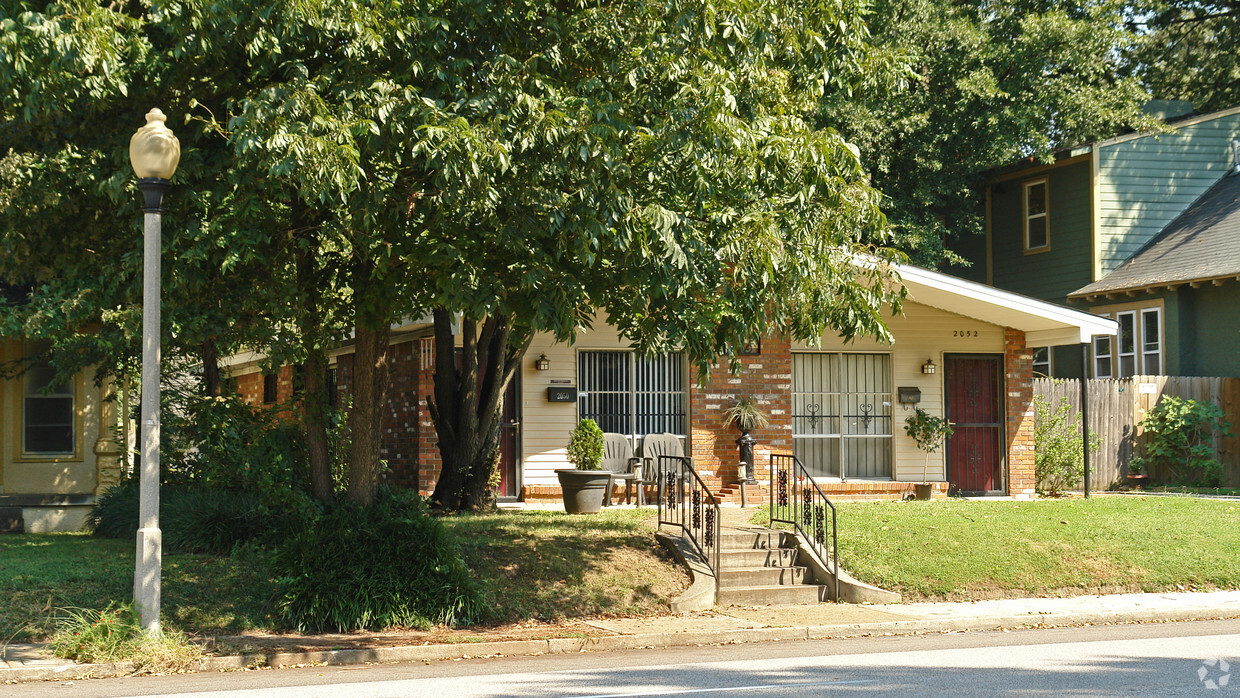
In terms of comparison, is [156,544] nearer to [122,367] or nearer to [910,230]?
[122,367]

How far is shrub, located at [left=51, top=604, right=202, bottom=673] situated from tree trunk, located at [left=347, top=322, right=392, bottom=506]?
10.4ft

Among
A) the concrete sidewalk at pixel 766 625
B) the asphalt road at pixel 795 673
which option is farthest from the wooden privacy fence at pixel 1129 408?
the asphalt road at pixel 795 673

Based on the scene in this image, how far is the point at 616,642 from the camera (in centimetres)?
1009

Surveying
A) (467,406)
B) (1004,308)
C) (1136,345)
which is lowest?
(467,406)

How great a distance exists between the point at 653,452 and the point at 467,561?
6.16 meters

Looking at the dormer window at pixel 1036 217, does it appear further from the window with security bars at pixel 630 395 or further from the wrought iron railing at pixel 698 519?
the wrought iron railing at pixel 698 519

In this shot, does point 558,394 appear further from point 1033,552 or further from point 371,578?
point 1033,552

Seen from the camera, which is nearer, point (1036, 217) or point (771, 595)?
point (771, 595)

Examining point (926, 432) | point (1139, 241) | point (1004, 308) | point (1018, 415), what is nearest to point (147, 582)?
point (926, 432)

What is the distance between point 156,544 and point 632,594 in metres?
4.84

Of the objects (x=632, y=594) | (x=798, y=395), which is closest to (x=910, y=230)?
(x=798, y=395)

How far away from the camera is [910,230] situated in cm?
2539

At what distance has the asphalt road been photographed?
7617 mm

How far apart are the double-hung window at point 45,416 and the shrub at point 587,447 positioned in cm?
751
